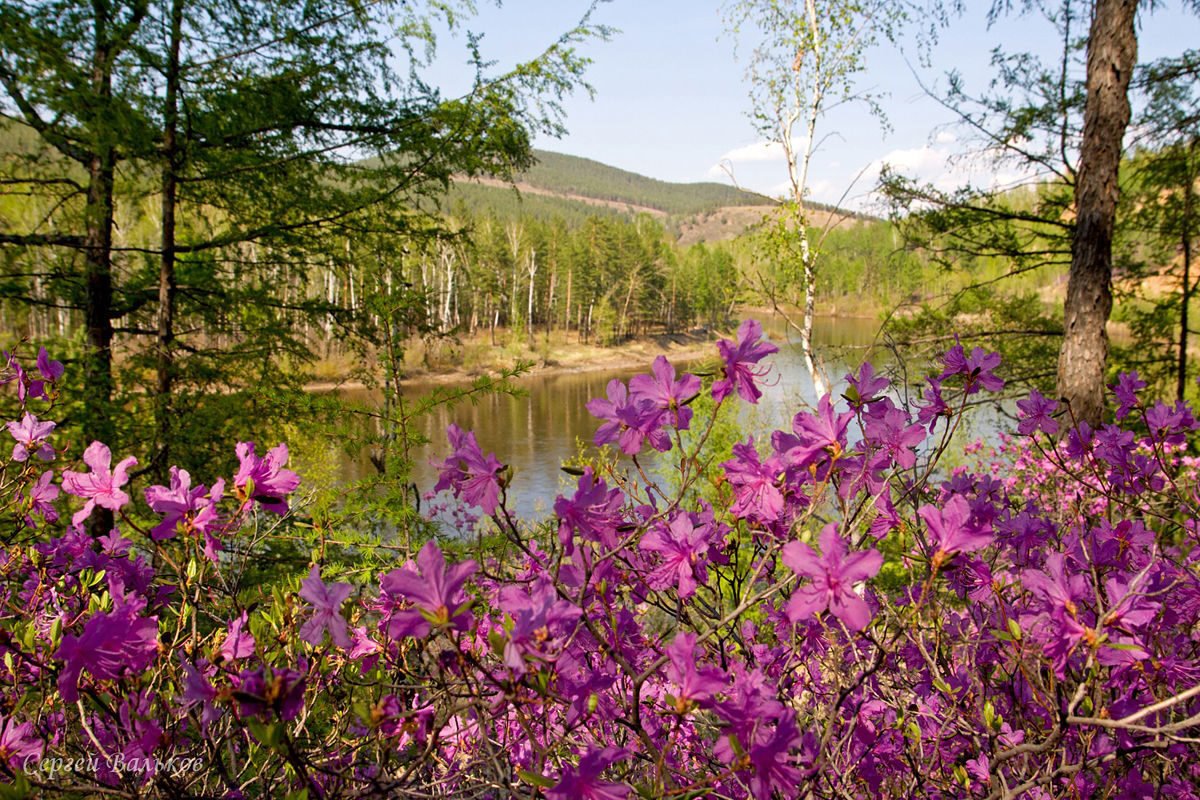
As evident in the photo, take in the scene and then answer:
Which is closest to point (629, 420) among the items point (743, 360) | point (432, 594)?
point (743, 360)

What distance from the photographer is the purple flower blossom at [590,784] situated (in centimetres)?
76

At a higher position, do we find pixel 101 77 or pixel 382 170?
pixel 101 77

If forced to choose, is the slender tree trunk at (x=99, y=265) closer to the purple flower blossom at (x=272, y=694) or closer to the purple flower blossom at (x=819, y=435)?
the purple flower blossom at (x=272, y=694)

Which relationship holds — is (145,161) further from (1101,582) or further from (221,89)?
(1101,582)

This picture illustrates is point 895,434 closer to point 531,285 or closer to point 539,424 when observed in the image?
point 539,424

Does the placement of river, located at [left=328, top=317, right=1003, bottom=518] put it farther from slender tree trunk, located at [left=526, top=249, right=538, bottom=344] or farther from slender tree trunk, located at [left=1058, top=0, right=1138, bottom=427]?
slender tree trunk, located at [left=526, top=249, right=538, bottom=344]

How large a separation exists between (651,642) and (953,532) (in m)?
0.51

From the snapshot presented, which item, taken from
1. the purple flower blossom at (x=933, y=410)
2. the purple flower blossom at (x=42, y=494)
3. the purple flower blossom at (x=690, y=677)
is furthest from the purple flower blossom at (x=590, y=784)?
the purple flower blossom at (x=42, y=494)

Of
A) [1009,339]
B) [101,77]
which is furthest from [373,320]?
[1009,339]

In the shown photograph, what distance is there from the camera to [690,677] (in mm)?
772

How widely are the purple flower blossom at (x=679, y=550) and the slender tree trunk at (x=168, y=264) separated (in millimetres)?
3395

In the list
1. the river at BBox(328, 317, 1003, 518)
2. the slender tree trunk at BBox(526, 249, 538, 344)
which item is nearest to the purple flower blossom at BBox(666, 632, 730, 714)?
the river at BBox(328, 317, 1003, 518)

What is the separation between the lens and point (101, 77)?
3.60m

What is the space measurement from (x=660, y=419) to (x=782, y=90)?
21.7 ft
